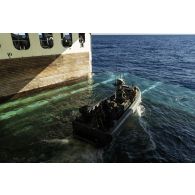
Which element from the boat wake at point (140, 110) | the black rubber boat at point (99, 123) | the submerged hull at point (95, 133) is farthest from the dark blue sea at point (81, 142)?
the black rubber boat at point (99, 123)

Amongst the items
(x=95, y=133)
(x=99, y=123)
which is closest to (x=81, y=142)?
(x=95, y=133)

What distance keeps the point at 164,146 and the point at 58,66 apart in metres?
13.2

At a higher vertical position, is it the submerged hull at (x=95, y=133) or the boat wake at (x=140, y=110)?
the submerged hull at (x=95, y=133)

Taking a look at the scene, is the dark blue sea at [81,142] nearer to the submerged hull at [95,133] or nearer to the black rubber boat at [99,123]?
the submerged hull at [95,133]

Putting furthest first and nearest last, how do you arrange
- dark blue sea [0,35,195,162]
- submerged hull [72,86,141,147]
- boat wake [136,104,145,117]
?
boat wake [136,104,145,117], dark blue sea [0,35,195,162], submerged hull [72,86,141,147]

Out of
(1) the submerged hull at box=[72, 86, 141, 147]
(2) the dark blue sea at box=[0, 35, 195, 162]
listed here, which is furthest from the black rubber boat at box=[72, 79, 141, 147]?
(2) the dark blue sea at box=[0, 35, 195, 162]

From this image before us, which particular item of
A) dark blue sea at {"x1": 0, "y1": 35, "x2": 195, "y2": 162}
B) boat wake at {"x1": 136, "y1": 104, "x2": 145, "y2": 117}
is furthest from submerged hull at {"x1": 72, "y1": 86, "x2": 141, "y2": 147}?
boat wake at {"x1": 136, "y1": 104, "x2": 145, "y2": 117}

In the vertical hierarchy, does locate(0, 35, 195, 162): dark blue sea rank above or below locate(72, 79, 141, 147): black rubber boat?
below

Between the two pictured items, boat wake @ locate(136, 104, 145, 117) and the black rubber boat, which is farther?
boat wake @ locate(136, 104, 145, 117)

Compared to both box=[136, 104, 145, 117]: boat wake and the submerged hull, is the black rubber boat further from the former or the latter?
box=[136, 104, 145, 117]: boat wake

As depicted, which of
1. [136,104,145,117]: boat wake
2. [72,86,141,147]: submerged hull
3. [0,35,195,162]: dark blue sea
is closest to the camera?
[72,86,141,147]: submerged hull

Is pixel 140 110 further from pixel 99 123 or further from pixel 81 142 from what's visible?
pixel 81 142

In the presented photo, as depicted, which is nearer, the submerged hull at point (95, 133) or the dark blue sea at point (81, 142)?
the submerged hull at point (95, 133)

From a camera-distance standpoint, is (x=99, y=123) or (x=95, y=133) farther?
(x=99, y=123)
